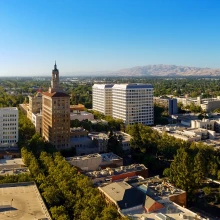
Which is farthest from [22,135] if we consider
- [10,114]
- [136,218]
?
[136,218]

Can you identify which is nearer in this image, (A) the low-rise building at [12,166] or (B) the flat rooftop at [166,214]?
(B) the flat rooftop at [166,214]

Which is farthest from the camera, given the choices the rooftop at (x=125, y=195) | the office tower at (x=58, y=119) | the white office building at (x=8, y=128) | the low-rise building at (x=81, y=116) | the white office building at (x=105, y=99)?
the white office building at (x=105, y=99)

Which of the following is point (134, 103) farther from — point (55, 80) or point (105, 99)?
point (55, 80)

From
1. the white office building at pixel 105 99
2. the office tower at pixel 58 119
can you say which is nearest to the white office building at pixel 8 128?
the office tower at pixel 58 119

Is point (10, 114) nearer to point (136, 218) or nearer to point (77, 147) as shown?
point (77, 147)

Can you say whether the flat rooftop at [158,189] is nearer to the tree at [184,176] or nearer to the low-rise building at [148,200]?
the low-rise building at [148,200]
